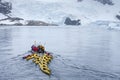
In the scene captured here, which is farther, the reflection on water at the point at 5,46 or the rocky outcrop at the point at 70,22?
the rocky outcrop at the point at 70,22

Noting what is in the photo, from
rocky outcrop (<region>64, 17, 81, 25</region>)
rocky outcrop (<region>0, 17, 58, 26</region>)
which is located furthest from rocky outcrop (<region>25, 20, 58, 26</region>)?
rocky outcrop (<region>64, 17, 81, 25</region>)

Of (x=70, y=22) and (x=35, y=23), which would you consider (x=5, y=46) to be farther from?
(x=70, y=22)

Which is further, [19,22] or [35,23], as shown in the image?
[35,23]

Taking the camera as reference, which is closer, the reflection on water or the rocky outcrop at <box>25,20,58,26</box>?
the reflection on water

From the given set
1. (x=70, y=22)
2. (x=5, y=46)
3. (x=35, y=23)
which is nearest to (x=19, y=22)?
(x=35, y=23)

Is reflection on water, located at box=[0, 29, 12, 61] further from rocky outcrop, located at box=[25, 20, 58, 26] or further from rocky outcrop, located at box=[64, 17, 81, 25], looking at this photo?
rocky outcrop, located at box=[64, 17, 81, 25]

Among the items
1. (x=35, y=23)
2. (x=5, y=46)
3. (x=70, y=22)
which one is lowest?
(x=5, y=46)

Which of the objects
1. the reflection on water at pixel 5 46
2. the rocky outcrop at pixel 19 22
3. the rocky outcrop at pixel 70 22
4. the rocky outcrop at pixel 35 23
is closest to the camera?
the reflection on water at pixel 5 46

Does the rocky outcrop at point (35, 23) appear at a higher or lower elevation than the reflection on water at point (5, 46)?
higher

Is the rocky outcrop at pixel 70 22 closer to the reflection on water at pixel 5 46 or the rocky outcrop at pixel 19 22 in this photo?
the rocky outcrop at pixel 19 22

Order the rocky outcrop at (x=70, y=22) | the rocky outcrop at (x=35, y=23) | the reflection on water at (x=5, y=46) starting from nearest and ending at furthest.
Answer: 1. the reflection on water at (x=5, y=46)
2. the rocky outcrop at (x=35, y=23)
3. the rocky outcrop at (x=70, y=22)

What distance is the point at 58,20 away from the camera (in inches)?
7121

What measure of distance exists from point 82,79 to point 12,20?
15537 cm

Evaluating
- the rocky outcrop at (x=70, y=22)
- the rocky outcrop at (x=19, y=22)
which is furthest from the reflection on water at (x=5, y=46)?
the rocky outcrop at (x=70, y=22)
